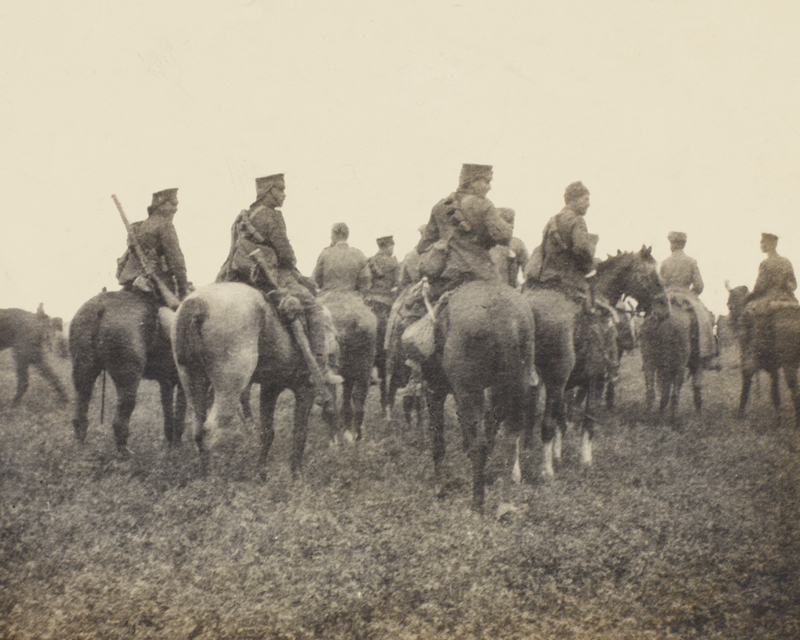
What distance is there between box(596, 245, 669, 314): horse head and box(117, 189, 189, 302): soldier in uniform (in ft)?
14.0

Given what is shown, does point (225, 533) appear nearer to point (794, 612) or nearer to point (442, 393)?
point (442, 393)

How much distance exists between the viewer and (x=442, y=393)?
5.50 m

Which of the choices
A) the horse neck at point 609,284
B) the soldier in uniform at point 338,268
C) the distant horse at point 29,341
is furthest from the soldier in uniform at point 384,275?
the distant horse at point 29,341

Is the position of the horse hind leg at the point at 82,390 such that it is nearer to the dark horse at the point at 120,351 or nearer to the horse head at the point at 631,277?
the dark horse at the point at 120,351

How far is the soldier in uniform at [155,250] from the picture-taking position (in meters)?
5.44

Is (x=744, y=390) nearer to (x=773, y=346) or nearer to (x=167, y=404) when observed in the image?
(x=773, y=346)

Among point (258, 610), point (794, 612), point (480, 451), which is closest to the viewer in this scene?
point (258, 610)

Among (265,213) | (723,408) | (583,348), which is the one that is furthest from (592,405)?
(265,213)

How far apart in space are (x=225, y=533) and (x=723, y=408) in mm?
5300

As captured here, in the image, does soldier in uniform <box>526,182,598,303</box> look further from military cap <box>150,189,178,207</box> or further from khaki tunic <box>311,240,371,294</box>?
military cap <box>150,189,178,207</box>

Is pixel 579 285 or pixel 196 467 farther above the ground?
pixel 579 285

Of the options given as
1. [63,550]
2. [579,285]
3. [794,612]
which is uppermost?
[579,285]

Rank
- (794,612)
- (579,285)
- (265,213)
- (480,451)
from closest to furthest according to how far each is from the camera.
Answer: (794,612), (480,451), (265,213), (579,285)

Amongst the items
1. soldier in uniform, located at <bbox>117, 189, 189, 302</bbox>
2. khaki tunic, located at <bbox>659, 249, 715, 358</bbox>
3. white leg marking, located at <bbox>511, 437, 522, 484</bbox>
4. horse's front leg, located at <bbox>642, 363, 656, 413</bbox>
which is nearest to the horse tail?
soldier in uniform, located at <bbox>117, 189, 189, 302</bbox>
